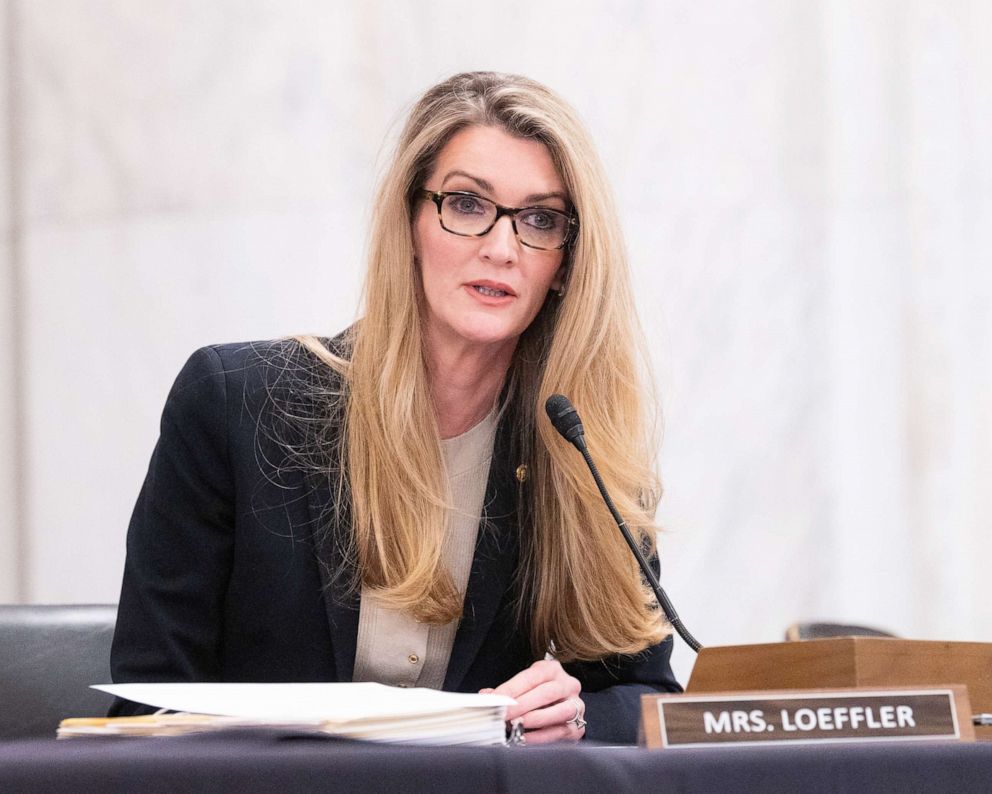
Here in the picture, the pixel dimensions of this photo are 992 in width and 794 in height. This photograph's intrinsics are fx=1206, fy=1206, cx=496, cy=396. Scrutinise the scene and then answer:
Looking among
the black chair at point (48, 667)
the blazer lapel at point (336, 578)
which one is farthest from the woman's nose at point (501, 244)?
the black chair at point (48, 667)

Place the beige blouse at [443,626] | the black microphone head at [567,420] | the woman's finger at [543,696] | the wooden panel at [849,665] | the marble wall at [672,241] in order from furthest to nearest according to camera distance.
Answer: the marble wall at [672,241] → the beige blouse at [443,626] → the black microphone head at [567,420] → the woman's finger at [543,696] → the wooden panel at [849,665]

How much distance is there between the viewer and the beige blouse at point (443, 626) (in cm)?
154

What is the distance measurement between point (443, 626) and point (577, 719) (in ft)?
1.06

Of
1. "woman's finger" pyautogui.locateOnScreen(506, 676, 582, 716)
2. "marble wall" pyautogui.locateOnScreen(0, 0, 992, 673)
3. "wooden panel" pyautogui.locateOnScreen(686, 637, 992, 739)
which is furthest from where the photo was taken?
"marble wall" pyautogui.locateOnScreen(0, 0, 992, 673)

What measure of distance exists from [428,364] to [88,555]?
1.25m

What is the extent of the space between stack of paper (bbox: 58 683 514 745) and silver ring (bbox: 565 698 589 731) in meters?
0.37

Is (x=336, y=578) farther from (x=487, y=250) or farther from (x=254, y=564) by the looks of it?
(x=487, y=250)

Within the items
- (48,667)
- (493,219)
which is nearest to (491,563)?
(493,219)

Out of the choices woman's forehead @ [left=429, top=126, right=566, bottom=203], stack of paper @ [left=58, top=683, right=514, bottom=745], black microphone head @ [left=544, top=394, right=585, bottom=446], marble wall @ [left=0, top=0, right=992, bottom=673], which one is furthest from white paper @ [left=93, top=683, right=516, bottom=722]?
marble wall @ [left=0, top=0, right=992, bottom=673]

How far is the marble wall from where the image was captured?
260cm

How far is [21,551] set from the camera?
2613mm

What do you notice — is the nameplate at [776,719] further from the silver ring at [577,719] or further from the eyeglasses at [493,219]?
the eyeglasses at [493,219]

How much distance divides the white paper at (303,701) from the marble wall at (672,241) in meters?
1.69

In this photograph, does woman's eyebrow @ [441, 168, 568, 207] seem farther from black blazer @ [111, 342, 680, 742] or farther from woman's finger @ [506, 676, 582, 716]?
woman's finger @ [506, 676, 582, 716]
